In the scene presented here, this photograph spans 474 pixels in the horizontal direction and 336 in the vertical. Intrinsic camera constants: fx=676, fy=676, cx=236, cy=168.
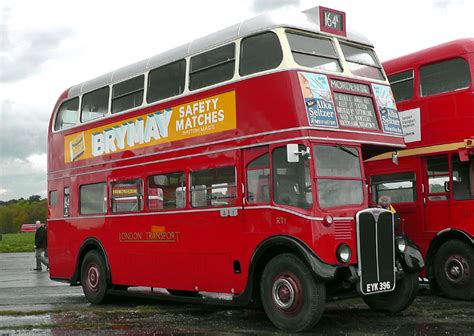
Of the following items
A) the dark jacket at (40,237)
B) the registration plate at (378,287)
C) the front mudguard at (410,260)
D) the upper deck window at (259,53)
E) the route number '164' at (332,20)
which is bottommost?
the registration plate at (378,287)

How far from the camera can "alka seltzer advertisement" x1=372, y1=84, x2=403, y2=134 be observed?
35.0 feet

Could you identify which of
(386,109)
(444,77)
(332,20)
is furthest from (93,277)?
(444,77)

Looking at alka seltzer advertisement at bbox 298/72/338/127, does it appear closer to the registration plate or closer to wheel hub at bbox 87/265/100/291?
the registration plate

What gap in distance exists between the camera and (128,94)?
13.1 metres

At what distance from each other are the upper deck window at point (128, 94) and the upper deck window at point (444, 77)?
5583 mm

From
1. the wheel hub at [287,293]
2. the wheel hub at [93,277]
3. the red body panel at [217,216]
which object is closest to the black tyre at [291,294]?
the wheel hub at [287,293]

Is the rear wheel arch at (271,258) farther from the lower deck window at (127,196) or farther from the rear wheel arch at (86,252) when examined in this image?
the rear wheel arch at (86,252)

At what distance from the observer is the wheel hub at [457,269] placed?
12.3 meters

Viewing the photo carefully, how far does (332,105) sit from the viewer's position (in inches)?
389

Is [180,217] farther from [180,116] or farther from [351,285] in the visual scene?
[351,285]

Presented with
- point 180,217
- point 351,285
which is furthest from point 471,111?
point 180,217

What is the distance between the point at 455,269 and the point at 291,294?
4587mm

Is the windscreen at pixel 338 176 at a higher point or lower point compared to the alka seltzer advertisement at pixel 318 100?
lower

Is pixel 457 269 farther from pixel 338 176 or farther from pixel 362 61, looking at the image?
pixel 362 61
